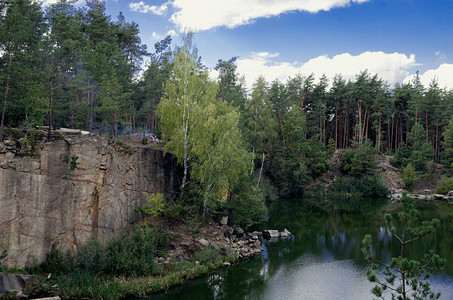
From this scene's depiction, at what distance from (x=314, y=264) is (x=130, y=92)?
86.7ft

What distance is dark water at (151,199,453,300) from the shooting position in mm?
18750

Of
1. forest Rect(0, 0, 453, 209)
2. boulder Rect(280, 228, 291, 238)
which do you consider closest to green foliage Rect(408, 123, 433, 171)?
forest Rect(0, 0, 453, 209)

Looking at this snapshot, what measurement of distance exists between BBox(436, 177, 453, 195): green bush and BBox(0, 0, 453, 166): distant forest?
4.61 meters

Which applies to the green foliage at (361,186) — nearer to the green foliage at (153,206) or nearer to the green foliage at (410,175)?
the green foliage at (410,175)

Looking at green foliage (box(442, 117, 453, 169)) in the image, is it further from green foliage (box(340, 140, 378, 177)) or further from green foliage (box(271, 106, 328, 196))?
green foliage (box(271, 106, 328, 196))

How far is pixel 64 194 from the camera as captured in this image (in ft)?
62.1

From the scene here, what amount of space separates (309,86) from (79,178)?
53.3m

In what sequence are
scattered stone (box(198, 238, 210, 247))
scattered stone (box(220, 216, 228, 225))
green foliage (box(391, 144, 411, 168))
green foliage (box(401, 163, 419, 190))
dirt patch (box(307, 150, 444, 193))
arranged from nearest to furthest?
scattered stone (box(198, 238, 210, 247)) < scattered stone (box(220, 216, 228, 225)) < green foliage (box(401, 163, 419, 190)) < dirt patch (box(307, 150, 444, 193)) < green foliage (box(391, 144, 411, 168))

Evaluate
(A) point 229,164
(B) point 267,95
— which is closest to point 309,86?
(B) point 267,95

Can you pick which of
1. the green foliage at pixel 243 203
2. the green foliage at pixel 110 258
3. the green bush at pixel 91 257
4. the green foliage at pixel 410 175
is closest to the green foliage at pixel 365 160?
the green foliage at pixel 410 175

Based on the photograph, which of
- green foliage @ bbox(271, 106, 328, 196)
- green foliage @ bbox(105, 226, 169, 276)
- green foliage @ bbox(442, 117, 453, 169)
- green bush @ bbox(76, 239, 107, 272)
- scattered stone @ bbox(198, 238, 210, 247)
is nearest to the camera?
green bush @ bbox(76, 239, 107, 272)

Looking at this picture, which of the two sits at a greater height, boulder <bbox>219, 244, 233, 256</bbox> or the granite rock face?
the granite rock face

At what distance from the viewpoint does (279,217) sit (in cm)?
3909

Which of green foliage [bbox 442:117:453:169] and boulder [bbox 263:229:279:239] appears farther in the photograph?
green foliage [bbox 442:117:453:169]
